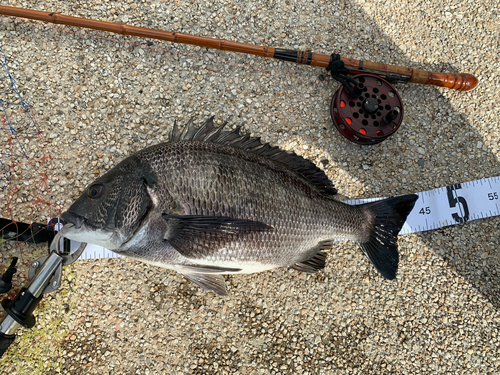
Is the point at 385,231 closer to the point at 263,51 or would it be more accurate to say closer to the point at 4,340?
the point at 263,51

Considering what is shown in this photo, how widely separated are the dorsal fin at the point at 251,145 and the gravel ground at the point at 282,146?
1.56ft

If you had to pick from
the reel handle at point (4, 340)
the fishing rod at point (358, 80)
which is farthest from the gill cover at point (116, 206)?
the fishing rod at point (358, 80)

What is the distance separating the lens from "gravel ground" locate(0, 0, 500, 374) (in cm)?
238

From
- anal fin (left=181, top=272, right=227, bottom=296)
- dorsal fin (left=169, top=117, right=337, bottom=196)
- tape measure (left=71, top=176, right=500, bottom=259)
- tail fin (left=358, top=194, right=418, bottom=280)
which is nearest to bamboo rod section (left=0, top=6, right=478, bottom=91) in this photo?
dorsal fin (left=169, top=117, right=337, bottom=196)

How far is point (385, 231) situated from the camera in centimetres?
231

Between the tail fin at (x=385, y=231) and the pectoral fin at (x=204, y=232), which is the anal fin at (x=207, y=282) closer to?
the pectoral fin at (x=204, y=232)

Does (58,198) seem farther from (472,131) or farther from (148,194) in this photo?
(472,131)

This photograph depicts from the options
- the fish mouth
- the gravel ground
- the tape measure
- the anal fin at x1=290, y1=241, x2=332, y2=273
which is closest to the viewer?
the fish mouth

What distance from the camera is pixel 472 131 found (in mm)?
2781

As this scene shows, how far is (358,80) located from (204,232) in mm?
1808

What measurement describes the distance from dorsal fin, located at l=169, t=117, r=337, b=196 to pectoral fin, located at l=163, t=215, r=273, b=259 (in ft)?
1.62

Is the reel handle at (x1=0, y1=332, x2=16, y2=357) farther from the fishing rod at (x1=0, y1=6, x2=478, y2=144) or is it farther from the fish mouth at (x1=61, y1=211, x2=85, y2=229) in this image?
the fishing rod at (x1=0, y1=6, x2=478, y2=144)

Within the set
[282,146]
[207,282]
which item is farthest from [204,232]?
[282,146]

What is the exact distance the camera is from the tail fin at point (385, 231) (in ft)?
7.51
